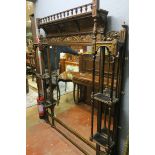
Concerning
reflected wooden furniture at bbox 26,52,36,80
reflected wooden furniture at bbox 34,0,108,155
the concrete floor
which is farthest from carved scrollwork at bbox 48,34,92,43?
reflected wooden furniture at bbox 26,52,36,80

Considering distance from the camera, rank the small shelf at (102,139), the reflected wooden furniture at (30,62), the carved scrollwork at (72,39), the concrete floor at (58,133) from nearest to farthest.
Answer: the small shelf at (102,139)
the carved scrollwork at (72,39)
the concrete floor at (58,133)
the reflected wooden furniture at (30,62)

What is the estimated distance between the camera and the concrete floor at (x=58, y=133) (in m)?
1.96

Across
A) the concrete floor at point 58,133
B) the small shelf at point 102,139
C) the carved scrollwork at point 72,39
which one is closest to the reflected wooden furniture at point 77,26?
the carved scrollwork at point 72,39

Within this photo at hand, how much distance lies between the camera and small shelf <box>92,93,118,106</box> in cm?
131

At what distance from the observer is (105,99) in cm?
135

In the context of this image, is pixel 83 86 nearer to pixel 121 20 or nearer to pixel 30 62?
pixel 30 62

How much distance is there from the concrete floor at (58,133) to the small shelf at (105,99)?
910 mm

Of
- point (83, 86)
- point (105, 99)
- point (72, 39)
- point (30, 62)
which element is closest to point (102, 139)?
point (105, 99)

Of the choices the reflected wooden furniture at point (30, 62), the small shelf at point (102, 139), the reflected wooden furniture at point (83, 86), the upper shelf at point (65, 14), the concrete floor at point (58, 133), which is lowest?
the concrete floor at point (58, 133)

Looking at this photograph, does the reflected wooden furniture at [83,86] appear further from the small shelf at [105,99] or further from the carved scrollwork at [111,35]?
the carved scrollwork at [111,35]

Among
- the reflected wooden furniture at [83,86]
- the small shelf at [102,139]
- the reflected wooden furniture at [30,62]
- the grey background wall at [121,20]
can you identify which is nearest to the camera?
the grey background wall at [121,20]

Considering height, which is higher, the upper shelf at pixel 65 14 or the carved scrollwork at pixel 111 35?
the upper shelf at pixel 65 14
